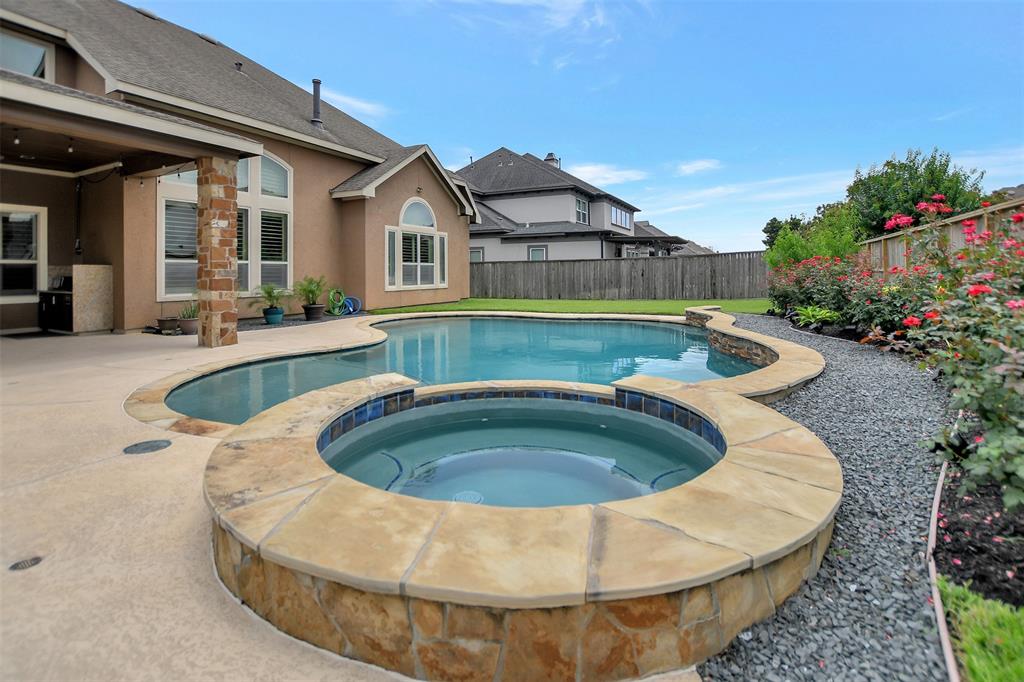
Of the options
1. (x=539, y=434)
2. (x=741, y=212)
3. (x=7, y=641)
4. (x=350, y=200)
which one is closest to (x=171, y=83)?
(x=350, y=200)

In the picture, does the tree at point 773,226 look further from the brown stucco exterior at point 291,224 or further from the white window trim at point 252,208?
the white window trim at point 252,208

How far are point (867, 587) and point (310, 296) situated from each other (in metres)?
12.9

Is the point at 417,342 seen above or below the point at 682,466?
above

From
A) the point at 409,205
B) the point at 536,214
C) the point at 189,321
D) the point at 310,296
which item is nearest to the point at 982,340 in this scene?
the point at 189,321

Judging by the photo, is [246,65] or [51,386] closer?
[51,386]

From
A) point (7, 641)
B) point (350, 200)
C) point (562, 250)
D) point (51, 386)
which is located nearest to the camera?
point (7, 641)

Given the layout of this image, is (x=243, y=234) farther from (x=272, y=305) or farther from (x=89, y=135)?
(x=89, y=135)

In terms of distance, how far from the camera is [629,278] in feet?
71.6

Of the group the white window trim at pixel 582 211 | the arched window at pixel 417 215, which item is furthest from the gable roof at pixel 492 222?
the arched window at pixel 417 215

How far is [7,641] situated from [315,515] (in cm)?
109

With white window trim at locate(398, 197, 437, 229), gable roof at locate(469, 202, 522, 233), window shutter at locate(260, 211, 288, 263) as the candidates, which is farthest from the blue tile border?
gable roof at locate(469, 202, 522, 233)

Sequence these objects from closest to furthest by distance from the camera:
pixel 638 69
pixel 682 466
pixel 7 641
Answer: pixel 7 641, pixel 682 466, pixel 638 69

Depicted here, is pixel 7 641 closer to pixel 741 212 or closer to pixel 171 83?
pixel 171 83

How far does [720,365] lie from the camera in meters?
8.24
